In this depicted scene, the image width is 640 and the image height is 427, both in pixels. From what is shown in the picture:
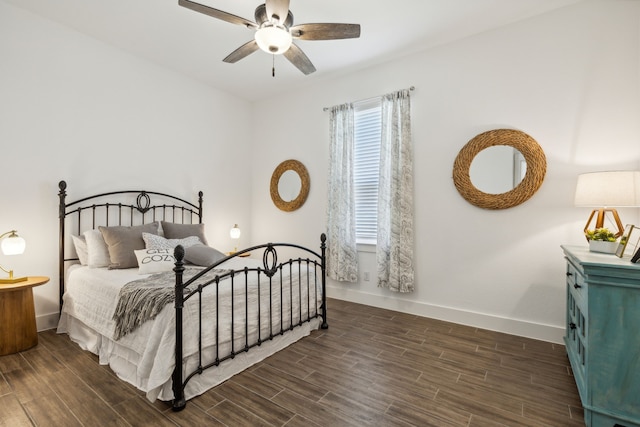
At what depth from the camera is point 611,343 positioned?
170cm

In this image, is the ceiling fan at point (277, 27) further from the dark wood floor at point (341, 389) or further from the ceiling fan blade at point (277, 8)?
the dark wood floor at point (341, 389)

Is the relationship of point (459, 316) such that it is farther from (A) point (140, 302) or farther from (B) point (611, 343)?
(A) point (140, 302)

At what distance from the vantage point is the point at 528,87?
3.01 meters

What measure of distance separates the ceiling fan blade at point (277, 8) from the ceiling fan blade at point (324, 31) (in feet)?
0.62

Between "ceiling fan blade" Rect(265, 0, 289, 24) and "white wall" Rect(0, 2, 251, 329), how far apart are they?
259cm

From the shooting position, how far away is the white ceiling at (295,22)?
2.83 m

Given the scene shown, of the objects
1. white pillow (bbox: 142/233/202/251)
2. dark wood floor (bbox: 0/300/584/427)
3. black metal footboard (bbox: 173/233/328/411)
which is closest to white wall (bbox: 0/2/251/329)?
white pillow (bbox: 142/233/202/251)

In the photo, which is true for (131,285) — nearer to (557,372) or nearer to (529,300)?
(557,372)

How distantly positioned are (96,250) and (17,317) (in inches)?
30.6

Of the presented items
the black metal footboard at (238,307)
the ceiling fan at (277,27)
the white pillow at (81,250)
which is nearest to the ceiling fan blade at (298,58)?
the ceiling fan at (277,27)

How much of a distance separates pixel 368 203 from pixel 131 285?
9.35ft

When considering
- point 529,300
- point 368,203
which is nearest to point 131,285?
point 368,203

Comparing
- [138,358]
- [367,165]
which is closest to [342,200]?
[367,165]

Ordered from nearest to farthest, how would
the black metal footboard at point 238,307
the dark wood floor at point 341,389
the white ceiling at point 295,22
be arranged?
the dark wood floor at point 341,389
the black metal footboard at point 238,307
the white ceiling at point 295,22
